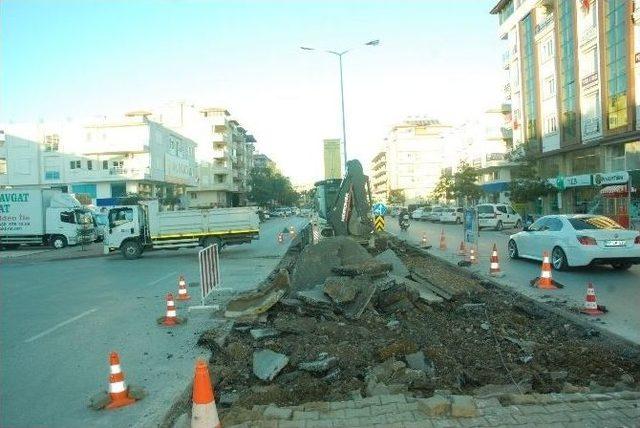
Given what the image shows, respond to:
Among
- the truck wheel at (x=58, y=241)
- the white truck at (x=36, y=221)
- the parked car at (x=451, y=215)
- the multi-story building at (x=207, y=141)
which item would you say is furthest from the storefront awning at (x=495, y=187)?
the truck wheel at (x=58, y=241)

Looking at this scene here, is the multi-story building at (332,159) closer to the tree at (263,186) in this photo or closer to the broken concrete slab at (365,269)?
the broken concrete slab at (365,269)

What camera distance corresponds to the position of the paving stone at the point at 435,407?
432 cm

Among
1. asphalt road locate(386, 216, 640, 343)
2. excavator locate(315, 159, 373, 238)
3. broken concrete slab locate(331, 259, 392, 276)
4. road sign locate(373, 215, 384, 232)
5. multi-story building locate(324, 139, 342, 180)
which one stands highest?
multi-story building locate(324, 139, 342, 180)

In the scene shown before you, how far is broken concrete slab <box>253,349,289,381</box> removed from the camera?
226 inches

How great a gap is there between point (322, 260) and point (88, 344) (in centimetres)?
481

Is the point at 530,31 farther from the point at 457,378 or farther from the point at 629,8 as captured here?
the point at 457,378

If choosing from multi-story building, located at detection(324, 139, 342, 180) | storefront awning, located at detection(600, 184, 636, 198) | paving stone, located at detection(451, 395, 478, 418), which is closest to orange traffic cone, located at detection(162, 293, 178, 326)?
paving stone, located at detection(451, 395, 478, 418)

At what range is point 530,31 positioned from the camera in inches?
1870

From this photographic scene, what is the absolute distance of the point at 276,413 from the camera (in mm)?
4441

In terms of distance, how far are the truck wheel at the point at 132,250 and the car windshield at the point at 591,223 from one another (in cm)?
1657

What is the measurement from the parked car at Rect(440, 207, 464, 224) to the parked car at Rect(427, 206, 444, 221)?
4.80ft

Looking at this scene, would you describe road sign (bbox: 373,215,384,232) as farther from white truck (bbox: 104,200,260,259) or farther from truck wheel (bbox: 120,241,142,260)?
truck wheel (bbox: 120,241,142,260)

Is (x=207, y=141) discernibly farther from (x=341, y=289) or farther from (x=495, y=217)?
(x=341, y=289)

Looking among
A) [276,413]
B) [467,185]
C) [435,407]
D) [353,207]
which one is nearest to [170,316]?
[276,413]
